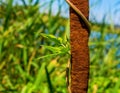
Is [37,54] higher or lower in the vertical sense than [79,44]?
lower

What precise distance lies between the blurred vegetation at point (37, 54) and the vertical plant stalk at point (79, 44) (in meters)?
1.05

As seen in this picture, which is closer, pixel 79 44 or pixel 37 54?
pixel 79 44

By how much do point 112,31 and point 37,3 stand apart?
2.90 feet

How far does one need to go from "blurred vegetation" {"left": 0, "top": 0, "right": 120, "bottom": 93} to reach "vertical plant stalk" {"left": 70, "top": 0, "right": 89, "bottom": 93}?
1.05m

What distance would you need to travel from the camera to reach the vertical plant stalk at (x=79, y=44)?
2.94ft

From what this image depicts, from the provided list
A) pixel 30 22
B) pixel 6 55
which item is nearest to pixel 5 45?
pixel 6 55

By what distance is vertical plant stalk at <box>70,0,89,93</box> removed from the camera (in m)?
0.90

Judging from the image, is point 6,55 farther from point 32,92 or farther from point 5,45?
point 32,92

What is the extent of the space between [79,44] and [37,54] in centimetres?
194

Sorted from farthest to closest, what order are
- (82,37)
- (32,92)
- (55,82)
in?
(55,82), (32,92), (82,37)

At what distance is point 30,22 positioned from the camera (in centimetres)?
290

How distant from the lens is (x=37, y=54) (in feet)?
9.29

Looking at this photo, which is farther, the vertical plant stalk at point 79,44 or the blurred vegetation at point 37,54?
the blurred vegetation at point 37,54

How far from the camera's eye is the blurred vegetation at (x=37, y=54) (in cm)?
234
